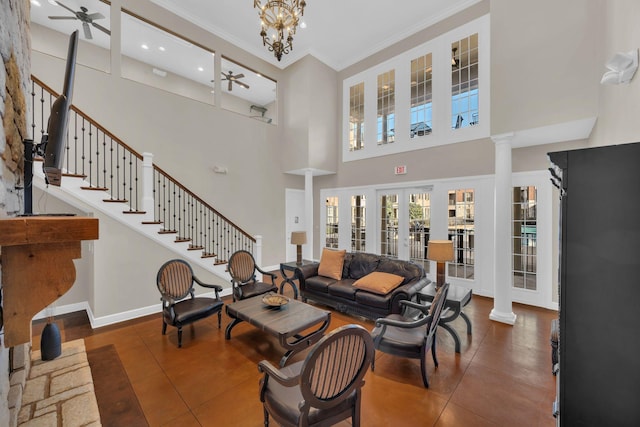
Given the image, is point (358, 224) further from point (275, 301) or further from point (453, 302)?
point (275, 301)

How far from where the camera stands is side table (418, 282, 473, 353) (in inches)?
124

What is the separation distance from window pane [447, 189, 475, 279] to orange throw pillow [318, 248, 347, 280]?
240 centimetres

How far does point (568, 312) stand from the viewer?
1.32 metres

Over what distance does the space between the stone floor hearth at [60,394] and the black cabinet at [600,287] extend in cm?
319

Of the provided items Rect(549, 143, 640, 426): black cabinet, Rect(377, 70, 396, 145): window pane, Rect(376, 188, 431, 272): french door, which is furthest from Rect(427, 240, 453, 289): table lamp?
Rect(377, 70, 396, 145): window pane

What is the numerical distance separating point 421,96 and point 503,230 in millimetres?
3516

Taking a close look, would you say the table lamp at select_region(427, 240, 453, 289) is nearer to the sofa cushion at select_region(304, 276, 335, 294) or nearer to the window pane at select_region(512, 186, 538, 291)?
the sofa cushion at select_region(304, 276, 335, 294)

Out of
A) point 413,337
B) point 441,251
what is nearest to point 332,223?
point 441,251

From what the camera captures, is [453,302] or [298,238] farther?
[298,238]

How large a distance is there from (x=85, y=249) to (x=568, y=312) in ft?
19.5

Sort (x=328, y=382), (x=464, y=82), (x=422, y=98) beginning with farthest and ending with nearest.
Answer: (x=422, y=98) < (x=464, y=82) < (x=328, y=382)

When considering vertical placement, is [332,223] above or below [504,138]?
below

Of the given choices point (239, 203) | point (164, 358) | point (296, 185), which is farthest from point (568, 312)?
point (296, 185)

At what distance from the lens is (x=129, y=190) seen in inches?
199
